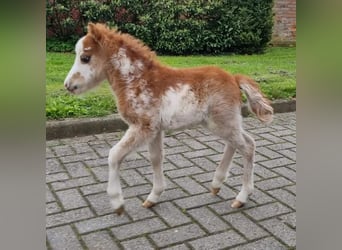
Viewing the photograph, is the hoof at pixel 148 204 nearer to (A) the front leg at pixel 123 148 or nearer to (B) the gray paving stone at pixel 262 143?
(A) the front leg at pixel 123 148

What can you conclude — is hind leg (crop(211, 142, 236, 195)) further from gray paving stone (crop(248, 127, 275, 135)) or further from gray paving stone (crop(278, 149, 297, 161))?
gray paving stone (crop(248, 127, 275, 135))

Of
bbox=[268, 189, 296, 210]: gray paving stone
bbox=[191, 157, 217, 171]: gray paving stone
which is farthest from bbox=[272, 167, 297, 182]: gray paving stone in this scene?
bbox=[191, 157, 217, 171]: gray paving stone

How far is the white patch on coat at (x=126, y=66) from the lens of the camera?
274 centimetres


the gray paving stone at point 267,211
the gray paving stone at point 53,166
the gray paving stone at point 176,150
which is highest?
the gray paving stone at point 176,150

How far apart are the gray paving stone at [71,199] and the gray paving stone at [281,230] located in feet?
4.62

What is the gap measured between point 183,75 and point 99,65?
586mm

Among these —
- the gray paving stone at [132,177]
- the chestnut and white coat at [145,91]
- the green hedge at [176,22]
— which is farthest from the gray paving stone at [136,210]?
the green hedge at [176,22]

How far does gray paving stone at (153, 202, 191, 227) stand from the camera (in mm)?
2930

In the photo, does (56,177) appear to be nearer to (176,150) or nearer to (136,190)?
(136,190)

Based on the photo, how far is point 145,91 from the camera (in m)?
2.74

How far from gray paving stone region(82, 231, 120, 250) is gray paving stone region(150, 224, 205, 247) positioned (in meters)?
0.27

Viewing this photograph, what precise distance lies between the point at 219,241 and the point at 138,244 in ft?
1.73
